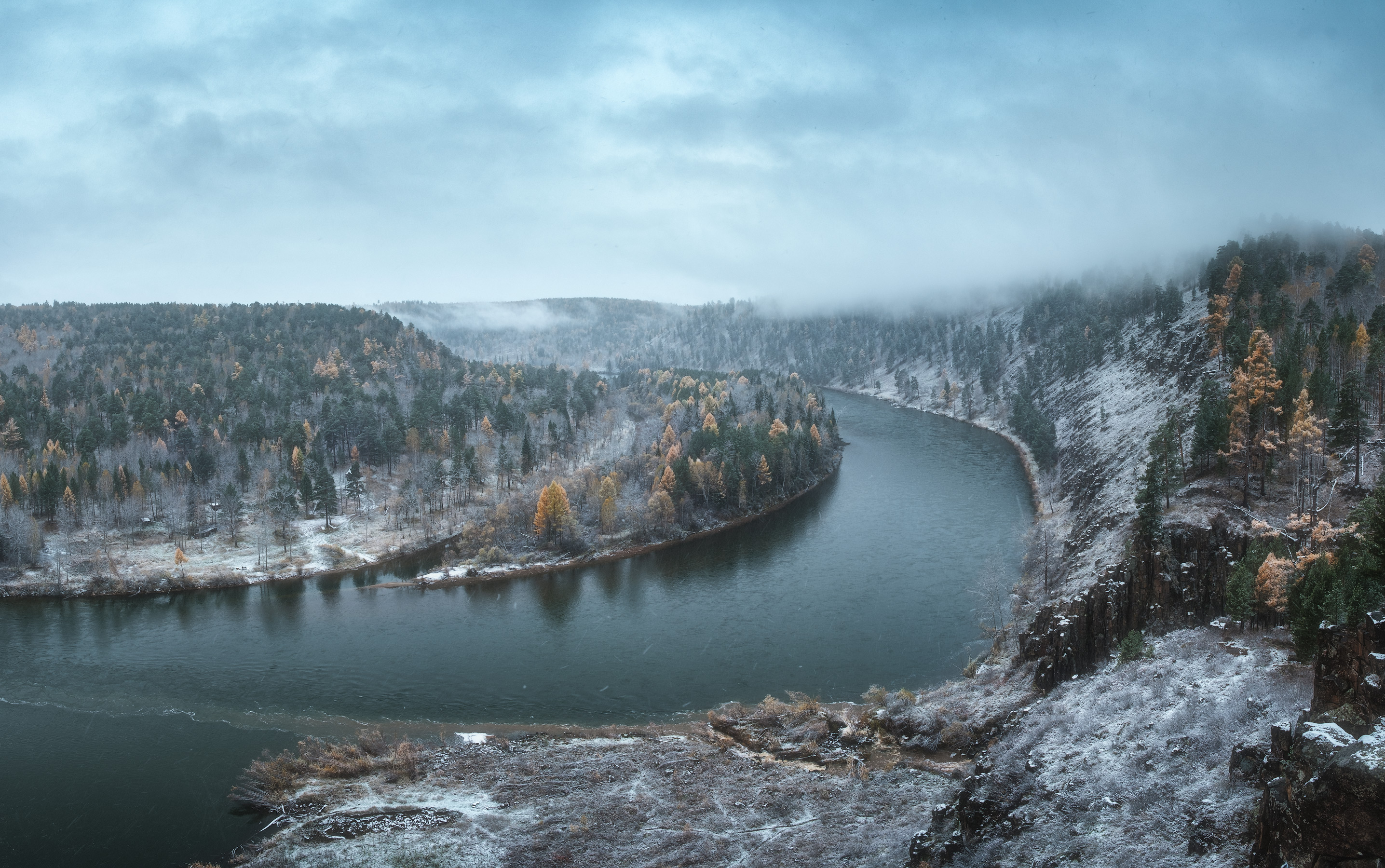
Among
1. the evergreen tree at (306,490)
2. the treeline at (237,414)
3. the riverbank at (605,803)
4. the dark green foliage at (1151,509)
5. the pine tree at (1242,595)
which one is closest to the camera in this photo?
the riverbank at (605,803)

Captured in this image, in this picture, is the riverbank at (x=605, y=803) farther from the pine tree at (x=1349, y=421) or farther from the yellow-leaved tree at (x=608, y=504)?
the yellow-leaved tree at (x=608, y=504)

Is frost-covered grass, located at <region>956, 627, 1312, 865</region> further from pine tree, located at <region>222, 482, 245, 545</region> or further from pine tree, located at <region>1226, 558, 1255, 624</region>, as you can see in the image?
pine tree, located at <region>222, 482, 245, 545</region>

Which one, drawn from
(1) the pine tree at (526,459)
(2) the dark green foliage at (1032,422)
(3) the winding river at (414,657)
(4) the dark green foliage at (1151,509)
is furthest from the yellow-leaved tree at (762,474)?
(4) the dark green foliage at (1151,509)

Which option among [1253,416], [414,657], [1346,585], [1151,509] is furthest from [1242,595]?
[414,657]

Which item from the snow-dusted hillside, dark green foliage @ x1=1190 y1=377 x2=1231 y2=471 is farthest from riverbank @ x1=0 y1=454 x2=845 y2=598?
dark green foliage @ x1=1190 y1=377 x2=1231 y2=471

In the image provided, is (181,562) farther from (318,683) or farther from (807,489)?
(807,489)

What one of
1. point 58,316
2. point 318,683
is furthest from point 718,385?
point 58,316

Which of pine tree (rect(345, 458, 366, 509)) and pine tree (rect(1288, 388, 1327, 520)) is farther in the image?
pine tree (rect(345, 458, 366, 509))
